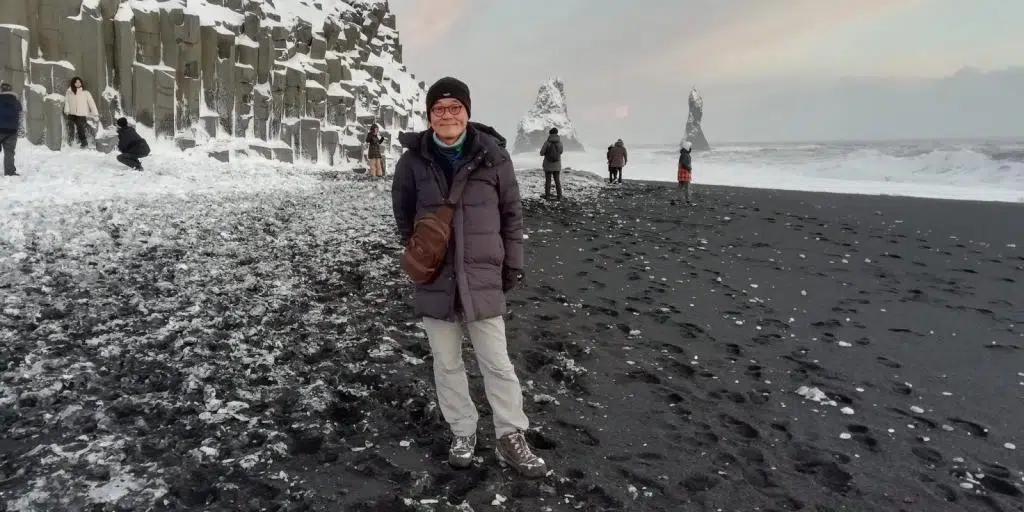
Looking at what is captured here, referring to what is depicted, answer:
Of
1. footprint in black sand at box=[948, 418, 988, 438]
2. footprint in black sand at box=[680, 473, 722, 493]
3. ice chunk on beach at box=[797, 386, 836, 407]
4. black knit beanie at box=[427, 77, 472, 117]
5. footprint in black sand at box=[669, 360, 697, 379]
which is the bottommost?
footprint in black sand at box=[680, 473, 722, 493]

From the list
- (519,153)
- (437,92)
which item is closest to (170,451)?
(437,92)

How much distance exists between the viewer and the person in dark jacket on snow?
1608 centimetres

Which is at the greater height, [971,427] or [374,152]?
[374,152]

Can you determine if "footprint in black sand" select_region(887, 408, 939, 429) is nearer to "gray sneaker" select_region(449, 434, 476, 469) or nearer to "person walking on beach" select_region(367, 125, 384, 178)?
"gray sneaker" select_region(449, 434, 476, 469)

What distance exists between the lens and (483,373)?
12.5ft

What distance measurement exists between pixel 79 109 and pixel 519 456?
64.1ft

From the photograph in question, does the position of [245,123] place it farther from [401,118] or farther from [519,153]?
[519,153]

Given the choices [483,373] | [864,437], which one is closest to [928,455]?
[864,437]

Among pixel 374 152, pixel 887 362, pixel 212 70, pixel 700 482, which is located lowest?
pixel 700 482

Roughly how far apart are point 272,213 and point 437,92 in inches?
446

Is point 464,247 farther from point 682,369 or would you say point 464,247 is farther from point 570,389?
point 682,369

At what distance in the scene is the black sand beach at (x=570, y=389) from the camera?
360cm

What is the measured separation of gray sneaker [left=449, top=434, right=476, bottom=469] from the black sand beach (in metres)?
0.09

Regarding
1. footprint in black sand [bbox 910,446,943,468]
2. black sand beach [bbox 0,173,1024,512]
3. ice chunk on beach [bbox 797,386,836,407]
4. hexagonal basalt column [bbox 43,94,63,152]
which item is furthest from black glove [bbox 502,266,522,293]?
hexagonal basalt column [bbox 43,94,63,152]
